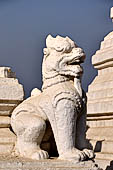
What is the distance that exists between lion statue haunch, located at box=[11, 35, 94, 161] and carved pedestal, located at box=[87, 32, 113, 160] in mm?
2473

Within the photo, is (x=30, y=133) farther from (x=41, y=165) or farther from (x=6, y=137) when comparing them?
(x=6, y=137)

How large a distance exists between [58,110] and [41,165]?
0.79 meters

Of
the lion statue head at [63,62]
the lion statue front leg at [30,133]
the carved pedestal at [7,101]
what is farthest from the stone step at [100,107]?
the lion statue front leg at [30,133]

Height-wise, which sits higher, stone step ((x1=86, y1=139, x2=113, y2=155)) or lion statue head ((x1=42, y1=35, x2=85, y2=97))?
lion statue head ((x1=42, y1=35, x2=85, y2=97))

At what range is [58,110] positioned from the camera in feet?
23.7

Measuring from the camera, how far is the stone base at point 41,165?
267 inches

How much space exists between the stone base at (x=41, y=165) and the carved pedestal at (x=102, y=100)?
2.70m

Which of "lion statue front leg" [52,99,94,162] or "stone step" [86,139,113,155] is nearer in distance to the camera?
"lion statue front leg" [52,99,94,162]

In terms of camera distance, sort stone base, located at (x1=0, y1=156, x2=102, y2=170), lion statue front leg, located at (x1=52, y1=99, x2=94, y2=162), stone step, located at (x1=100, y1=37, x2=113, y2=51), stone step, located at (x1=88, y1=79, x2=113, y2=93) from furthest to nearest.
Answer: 1. stone step, located at (x1=100, y1=37, x2=113, y2=51)
2. stone step, located at (x1=88, y1=79, x2=113, y2=93)
3. lion statue front leg, located at (x1=52, y1=99, x2=94, y2=162)
4. stone base, located at (x1=0, y1=156, x2=102, y2=170)

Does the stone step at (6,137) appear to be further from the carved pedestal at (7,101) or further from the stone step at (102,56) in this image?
the stone step at (102,56)

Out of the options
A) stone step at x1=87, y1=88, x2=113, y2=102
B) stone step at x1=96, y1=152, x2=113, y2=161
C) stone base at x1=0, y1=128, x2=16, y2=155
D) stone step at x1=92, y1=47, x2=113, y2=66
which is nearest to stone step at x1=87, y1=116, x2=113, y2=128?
stone step at x1=87, y1=88, x2=113, y2=102

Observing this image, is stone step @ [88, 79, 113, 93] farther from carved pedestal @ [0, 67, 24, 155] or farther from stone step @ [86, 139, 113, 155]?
carved pedestal @ [0, 67, 24, 155]

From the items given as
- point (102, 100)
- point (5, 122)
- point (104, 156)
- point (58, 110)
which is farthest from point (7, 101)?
point (102, 100)

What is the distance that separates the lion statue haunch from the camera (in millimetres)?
7223
